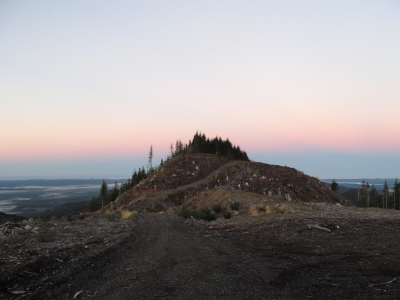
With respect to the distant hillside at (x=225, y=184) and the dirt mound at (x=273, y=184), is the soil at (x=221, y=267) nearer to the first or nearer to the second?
the distant hillside at (x=225, y=184)

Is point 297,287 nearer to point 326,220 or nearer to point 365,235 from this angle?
point 365,235

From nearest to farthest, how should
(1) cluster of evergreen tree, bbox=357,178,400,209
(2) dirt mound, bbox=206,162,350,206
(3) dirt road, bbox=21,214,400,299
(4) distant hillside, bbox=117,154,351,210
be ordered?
(3) dirt road, bbox=21,214,400,299 → (4) distant hillside, bbox=117,154,351,210 → (2) dirt mound, bbox=206,162,350,206 → (1) cluster of evergreen tree, bbox=357,178,400,209

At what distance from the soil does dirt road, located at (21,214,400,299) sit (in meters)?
0.02

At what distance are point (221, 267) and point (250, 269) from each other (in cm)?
80

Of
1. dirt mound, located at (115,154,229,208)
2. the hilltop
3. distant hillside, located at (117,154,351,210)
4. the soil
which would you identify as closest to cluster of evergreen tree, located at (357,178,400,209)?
distant hillside, located at (117,154,351,210)

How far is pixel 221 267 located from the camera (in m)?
7.62

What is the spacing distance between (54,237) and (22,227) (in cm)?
361

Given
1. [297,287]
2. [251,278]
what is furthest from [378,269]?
[251,278]

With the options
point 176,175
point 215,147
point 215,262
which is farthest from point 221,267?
point 215,147

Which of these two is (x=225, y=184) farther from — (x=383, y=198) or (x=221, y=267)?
(x=383, y=198)

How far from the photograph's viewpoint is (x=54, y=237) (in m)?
12.2

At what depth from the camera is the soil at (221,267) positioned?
5.85 meters

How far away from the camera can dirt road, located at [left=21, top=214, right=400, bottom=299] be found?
227 inches

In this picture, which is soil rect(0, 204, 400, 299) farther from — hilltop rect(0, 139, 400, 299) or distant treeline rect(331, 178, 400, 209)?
distant treeline rect(331, 178, 400, 209)
